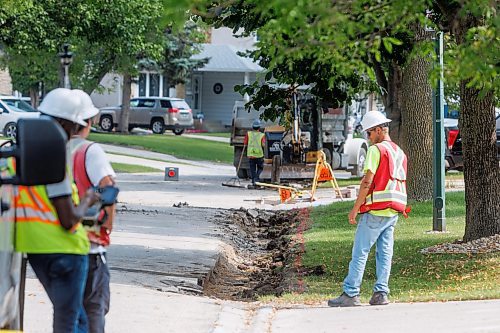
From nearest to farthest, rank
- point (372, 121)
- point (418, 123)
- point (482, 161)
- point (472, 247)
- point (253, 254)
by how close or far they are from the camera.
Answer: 1. point (372, 121)
2. point (472, 247)
3. point (482, 161)
4. point (253, 254)
5. point (418, 123)

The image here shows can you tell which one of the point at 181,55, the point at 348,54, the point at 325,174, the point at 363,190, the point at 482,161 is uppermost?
the point at 181,55

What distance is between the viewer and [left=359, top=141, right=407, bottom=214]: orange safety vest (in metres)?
10.8

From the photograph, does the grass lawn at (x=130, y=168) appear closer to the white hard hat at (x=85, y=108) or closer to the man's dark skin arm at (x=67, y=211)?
the white hard hat at (x=85, y=108)

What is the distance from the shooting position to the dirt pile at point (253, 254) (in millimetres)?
14094

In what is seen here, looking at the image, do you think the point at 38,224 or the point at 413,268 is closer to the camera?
the point at 38,224

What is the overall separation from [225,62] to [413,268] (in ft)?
178

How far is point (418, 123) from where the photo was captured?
21.8 m

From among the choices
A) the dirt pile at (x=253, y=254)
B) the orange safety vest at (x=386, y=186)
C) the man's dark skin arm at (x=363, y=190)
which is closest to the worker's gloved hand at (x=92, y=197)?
the man's dark skin arm at (x=363, y=190)

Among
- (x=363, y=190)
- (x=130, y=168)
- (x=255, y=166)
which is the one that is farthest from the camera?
(x=130, y=168)

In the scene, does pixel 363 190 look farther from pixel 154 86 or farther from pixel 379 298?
pixel 154 86

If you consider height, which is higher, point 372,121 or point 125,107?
point 125,107

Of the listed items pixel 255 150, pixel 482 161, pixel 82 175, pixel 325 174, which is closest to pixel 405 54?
pixel 482 161

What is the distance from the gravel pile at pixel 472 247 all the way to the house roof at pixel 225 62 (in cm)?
4992

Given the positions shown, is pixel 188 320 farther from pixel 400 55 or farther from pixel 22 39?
pixel 22 39
